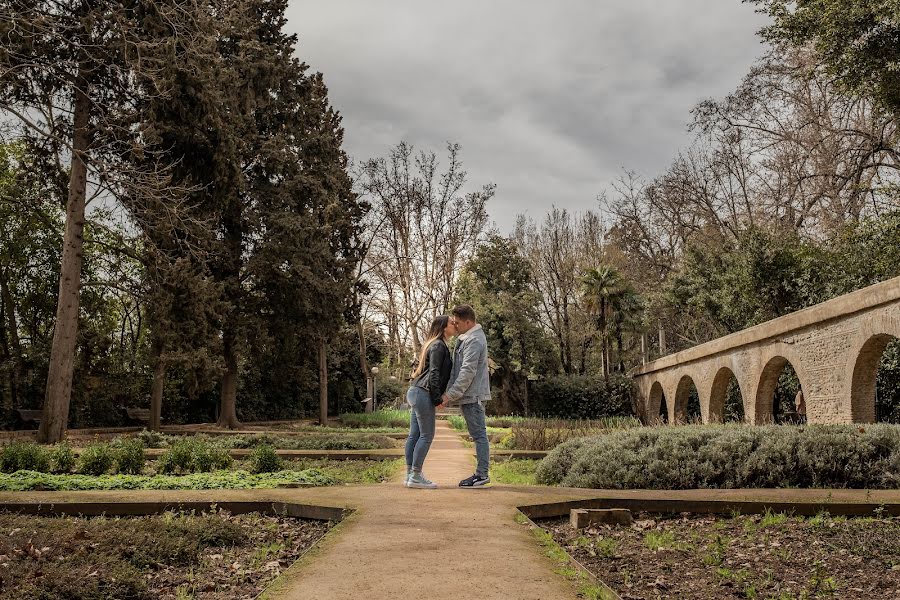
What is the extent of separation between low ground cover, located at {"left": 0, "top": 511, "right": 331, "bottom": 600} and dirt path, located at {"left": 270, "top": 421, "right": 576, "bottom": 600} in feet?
1.36

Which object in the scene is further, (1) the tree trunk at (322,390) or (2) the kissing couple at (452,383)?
(1) the tree trunk at (322,390)

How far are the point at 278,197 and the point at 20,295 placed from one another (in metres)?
8.52

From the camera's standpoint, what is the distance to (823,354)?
1501 centimetres

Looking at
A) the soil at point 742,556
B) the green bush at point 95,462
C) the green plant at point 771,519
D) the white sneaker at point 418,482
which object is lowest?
the soil at point 742,556

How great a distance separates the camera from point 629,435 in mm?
8586

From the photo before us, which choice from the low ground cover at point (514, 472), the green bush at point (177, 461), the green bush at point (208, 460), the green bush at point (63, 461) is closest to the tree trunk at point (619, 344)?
the low ground cover at point (514, 472)

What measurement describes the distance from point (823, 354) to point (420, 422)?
11.0m

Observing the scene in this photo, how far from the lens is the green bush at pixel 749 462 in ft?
24.6

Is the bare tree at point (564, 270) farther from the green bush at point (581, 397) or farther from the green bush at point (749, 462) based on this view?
the green bush at point (749, 462)

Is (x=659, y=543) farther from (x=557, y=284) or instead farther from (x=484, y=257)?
(x=557, y=284)

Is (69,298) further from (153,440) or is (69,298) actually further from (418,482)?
(418,482)

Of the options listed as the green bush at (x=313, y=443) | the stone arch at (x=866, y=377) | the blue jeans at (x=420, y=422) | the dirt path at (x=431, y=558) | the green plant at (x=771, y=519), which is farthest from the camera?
the green bush at (x=313, y=443)

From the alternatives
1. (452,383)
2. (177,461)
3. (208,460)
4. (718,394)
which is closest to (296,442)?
(208,460)

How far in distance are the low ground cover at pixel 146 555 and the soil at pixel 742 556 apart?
1.99m
